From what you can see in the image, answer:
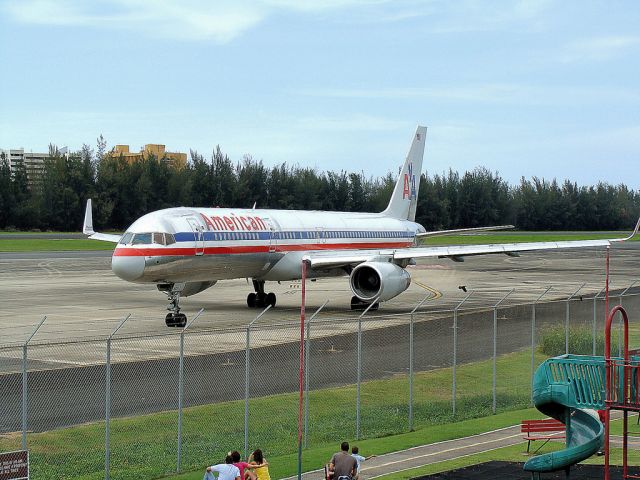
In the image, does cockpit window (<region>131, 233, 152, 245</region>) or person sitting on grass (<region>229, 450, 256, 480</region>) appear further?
cockpit window (<region>131, 233, 152, 245</region>)

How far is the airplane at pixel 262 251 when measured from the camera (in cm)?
3616

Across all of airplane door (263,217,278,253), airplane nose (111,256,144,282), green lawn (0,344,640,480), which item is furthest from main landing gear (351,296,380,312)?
green lawn (0,344,640,480)

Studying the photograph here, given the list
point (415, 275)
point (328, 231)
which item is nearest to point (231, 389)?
point (328, 231)

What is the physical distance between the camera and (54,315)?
38.1m

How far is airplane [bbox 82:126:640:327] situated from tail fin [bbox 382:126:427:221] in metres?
4.37

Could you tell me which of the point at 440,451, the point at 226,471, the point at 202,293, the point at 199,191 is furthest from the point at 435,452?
the point at 199,191

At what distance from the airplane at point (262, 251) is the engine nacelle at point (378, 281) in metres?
0.04

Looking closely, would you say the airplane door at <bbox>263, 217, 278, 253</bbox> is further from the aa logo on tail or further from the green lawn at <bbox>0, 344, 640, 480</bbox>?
the aa logo on tail

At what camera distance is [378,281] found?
134 feet

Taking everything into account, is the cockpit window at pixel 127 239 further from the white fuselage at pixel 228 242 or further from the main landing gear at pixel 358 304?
the main landing gear at pixel 358 304

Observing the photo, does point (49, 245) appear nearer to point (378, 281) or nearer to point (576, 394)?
point (378, 281)

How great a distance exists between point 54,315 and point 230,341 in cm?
954

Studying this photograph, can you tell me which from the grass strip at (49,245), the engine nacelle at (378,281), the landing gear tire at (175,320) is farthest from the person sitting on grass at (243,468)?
the grass strip at (49,245)

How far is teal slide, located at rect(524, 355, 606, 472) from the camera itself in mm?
18328
